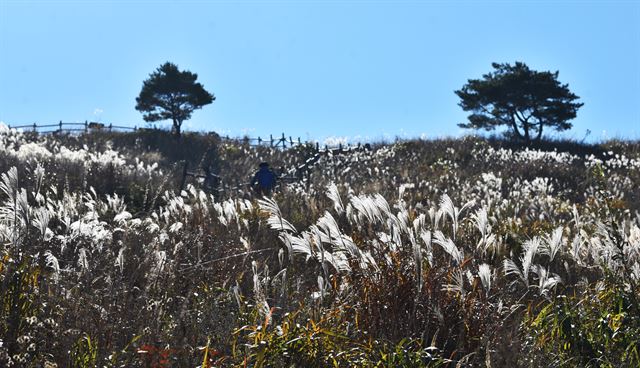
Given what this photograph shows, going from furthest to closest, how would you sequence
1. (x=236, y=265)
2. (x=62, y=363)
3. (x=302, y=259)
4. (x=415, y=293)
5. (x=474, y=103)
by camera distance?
(x=474, y=103)
(x=302, y=259)
(x=236, y=265)
(x=415, y=293)
(x=62, y=363)

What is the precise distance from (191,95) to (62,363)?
1726 inches

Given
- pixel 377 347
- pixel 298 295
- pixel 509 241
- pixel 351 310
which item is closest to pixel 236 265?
pixel 298 295

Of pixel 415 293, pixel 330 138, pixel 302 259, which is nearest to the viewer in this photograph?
pixel 415 293

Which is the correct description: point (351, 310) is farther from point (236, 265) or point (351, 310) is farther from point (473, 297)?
point (236, 265)

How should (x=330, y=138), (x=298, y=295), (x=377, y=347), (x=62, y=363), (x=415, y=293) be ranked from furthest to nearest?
(x=330, y=138) → (x=298, y=295) → (x=415, y=293) → (x=377, y=347) → (x=62, y=363)

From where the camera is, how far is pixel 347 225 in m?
10.2

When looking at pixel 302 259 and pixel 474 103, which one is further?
pixel 474 103

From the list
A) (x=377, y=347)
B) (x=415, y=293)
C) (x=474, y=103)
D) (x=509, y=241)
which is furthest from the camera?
(x=474, y=103)

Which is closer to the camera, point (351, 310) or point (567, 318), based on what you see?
point (567, 318)

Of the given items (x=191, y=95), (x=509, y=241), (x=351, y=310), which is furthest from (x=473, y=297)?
(x=191, y=95)

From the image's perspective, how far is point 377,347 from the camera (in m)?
4.58

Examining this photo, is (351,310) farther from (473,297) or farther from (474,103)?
(474,103)

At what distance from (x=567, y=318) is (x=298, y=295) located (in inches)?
75.1

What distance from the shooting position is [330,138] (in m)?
39.1
